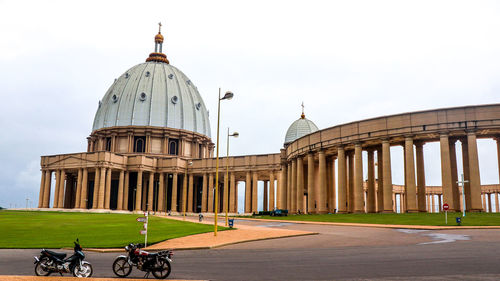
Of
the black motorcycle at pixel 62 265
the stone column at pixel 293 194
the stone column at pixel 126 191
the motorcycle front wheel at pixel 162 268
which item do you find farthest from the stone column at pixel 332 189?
the black motorcycle at pixel 62 265

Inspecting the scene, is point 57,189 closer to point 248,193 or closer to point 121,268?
point 248,193

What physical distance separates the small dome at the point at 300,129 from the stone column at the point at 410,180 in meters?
43.7

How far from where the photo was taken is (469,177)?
158ft

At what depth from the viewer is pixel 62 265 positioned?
1530cm

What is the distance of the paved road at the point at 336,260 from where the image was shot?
45.8ft

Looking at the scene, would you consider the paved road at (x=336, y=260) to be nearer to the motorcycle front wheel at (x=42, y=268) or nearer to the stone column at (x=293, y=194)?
the motorcycle front wheel at (x=42, y=268)

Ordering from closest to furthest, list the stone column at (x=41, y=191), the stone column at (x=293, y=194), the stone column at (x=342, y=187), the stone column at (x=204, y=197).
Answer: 1. the stone column at (x=342, y=187)
2. the stone column at (x=293, y=194)
3. the stone column at (x=41, y=191)
4. the stone column at (x=204, y=197)

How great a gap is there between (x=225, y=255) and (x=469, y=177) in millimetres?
36904

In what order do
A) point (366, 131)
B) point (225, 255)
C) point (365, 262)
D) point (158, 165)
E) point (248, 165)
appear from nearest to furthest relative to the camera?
point (365, 262) → point (225, 255) → point (366, 131) → point (248, 165) → point (158, 165)

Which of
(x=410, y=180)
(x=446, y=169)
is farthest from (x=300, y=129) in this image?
(x=446, y=169)

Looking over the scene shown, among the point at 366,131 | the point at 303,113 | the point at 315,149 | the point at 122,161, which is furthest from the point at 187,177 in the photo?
the point at 366,131

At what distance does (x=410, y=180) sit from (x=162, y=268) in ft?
134

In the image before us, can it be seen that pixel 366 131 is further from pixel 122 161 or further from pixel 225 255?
pixel 122 161

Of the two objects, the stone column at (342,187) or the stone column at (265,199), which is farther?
the stone column at (265,199)
